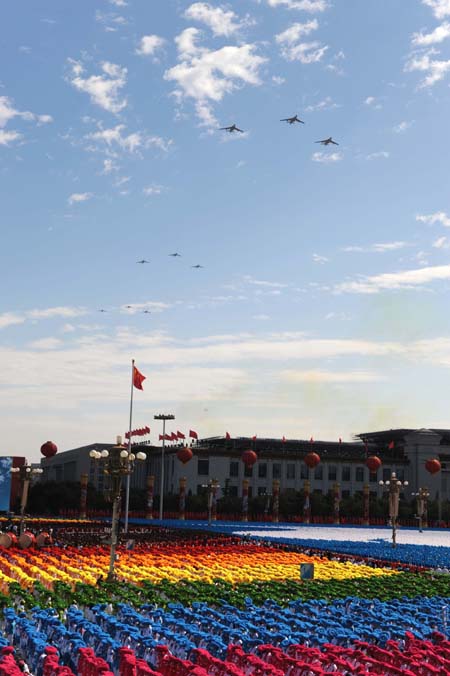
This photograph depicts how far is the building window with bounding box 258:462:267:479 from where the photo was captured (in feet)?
394

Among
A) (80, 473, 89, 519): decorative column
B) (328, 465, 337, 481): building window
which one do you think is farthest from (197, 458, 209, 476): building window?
(80, 473, 89, 519): decorative column

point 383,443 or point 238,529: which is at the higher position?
point 383,443

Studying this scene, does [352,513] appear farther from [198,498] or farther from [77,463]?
[77,463]

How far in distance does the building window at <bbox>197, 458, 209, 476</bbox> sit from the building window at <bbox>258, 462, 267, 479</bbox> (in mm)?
8378

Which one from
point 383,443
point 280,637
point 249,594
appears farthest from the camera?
point 383,443

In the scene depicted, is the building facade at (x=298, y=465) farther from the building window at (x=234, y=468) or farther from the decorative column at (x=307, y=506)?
the decorative column at (x=307, y=506)

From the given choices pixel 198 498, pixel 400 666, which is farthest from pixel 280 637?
pixel 198 498

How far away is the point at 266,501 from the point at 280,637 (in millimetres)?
91037

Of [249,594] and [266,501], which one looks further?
[266,501]

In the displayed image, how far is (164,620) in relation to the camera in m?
21.8

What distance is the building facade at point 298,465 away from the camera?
11706 cm

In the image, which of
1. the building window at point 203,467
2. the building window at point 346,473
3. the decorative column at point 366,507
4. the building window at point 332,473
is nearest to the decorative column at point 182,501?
the building window at point 203,467

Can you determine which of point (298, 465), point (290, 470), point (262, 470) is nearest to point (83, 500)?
point (262, 470)

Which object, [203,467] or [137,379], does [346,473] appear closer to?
[203,467]
